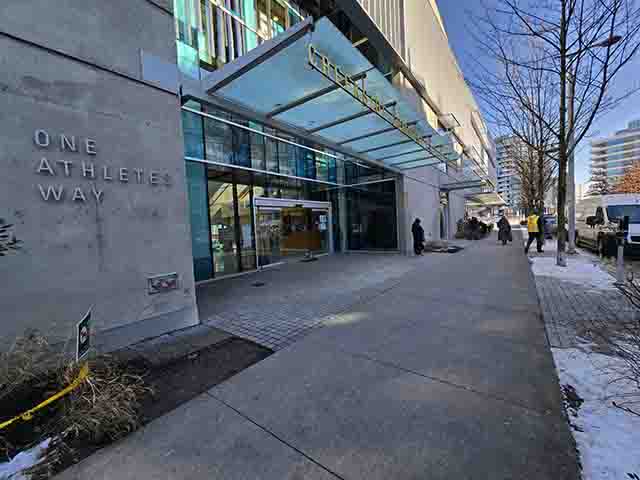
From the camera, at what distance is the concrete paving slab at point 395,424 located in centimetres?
184

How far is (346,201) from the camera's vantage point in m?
13.9

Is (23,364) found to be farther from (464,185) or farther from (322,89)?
(464,185)

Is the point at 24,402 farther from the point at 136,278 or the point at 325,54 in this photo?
the point at 325,54

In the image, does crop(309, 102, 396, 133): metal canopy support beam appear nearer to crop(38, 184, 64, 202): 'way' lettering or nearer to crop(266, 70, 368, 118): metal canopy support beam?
crop(266, 70, 368, 118): metal canopy support beam

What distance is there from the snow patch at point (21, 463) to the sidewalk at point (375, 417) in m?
0.33

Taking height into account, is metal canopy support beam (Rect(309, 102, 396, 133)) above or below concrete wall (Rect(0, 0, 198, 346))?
above

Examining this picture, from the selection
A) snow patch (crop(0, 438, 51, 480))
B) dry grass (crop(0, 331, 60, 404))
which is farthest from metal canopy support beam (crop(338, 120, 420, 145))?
snow patch (crop(0, 438, 51, 480))

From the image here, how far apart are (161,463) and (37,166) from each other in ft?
11.2

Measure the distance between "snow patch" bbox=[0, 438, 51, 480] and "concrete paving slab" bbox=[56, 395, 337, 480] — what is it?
275mm

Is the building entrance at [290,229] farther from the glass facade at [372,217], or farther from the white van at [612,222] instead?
the white van at [612,222]

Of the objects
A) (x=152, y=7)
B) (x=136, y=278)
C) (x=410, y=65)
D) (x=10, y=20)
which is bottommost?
(x=136, y=278)

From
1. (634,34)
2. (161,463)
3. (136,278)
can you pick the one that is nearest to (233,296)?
(136,278)

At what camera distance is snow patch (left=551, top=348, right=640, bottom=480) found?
1766mm

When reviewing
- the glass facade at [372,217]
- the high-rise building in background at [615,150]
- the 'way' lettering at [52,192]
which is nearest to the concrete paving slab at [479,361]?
the 'way' lettering at [52,192]
